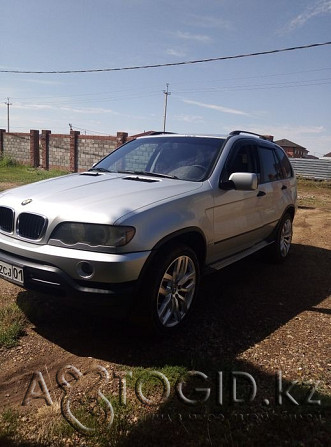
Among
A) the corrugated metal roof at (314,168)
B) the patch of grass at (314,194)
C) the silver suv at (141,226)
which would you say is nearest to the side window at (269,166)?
the silver suv at (141,226)

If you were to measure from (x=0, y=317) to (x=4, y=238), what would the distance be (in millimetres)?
796

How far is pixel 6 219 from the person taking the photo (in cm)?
330

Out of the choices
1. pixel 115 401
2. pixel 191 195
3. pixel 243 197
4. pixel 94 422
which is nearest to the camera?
pixel 94 422

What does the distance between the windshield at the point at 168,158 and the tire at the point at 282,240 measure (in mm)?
2011

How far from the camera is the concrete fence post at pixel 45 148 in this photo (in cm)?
2500

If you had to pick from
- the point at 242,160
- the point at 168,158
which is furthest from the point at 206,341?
the point at 242,160

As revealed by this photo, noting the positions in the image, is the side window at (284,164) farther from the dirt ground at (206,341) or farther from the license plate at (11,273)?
the license plate at (11,273)

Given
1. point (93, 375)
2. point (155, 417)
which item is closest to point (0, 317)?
point (93, 375)

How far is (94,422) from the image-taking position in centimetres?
224

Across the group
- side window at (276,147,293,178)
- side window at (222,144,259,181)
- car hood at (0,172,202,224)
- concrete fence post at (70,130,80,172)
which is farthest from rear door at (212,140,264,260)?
concrete fence post at (70,130,80,172)

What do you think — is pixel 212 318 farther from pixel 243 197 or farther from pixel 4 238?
pixel 4 238

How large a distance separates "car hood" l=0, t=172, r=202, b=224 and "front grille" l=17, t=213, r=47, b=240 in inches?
2.0

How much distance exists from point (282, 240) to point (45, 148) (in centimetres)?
2234

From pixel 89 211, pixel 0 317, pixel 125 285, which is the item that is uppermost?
pixel 89 211
